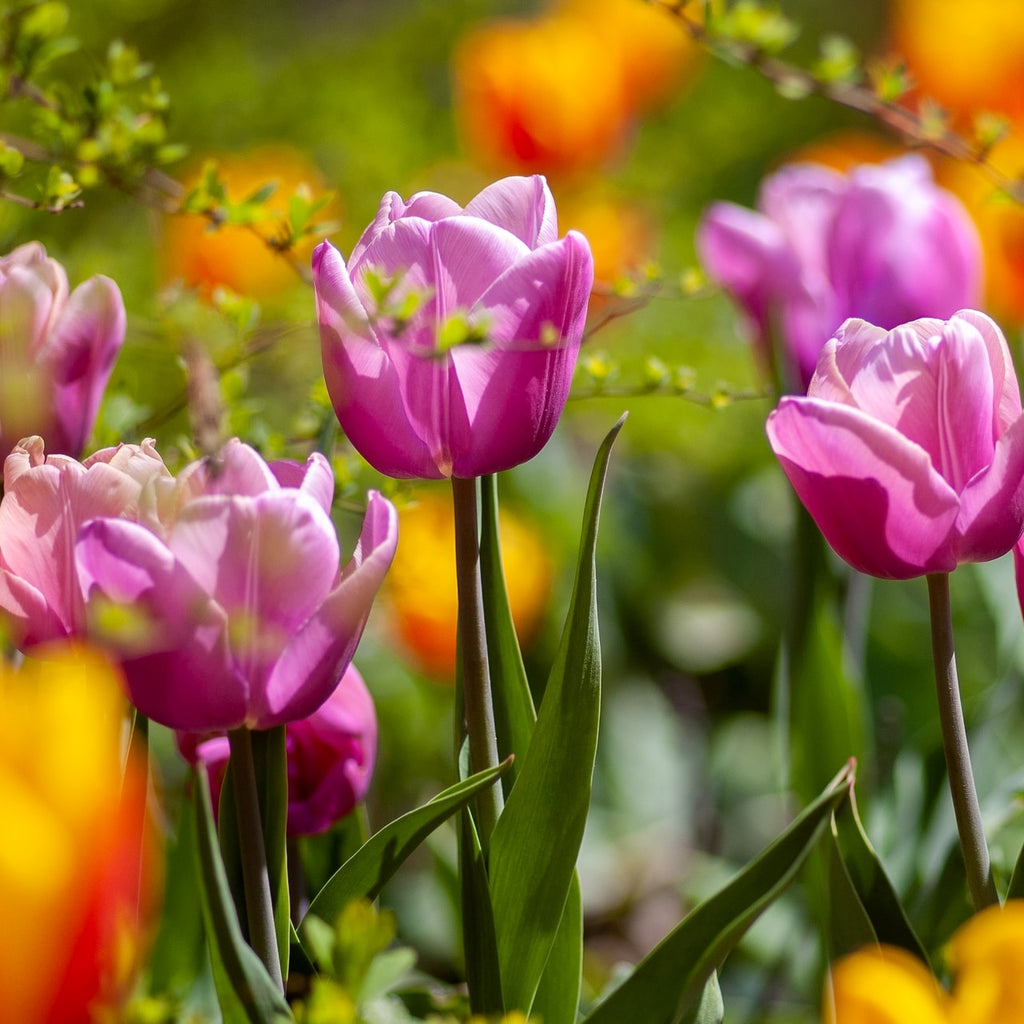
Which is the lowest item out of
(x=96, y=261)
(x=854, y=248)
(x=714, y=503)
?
(x=714, y=503)

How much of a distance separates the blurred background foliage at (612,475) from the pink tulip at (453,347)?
0.13 ft

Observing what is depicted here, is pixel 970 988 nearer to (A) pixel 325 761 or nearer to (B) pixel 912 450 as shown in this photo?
(B) pixel 912 450

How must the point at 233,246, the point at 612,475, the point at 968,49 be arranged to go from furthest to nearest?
the point at 968,49 < the point at 612,475 < the point at 233,246

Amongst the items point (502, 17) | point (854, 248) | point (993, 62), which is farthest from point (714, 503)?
point (502, 17)

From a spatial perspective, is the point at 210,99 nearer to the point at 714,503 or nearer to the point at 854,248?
the point at 714,503

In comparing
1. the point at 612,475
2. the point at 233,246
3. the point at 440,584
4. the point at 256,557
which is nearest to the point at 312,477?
the point at 256,557

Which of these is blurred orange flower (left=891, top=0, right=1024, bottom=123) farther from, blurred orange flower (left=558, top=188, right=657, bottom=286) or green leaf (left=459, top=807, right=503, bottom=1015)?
green leaf (left=459, top=807, right=503, bottom=1015)

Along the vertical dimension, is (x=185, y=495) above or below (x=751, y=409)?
above

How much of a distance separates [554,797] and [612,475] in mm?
1031

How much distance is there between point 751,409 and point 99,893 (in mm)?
1245

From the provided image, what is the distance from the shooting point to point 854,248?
78 cm

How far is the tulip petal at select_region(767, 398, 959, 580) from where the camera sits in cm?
33

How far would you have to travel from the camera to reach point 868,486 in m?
0.34

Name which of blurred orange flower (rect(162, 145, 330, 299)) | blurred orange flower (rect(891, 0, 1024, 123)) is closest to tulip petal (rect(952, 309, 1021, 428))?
blurred orange flower (rect(162, 145, 330, 299))
